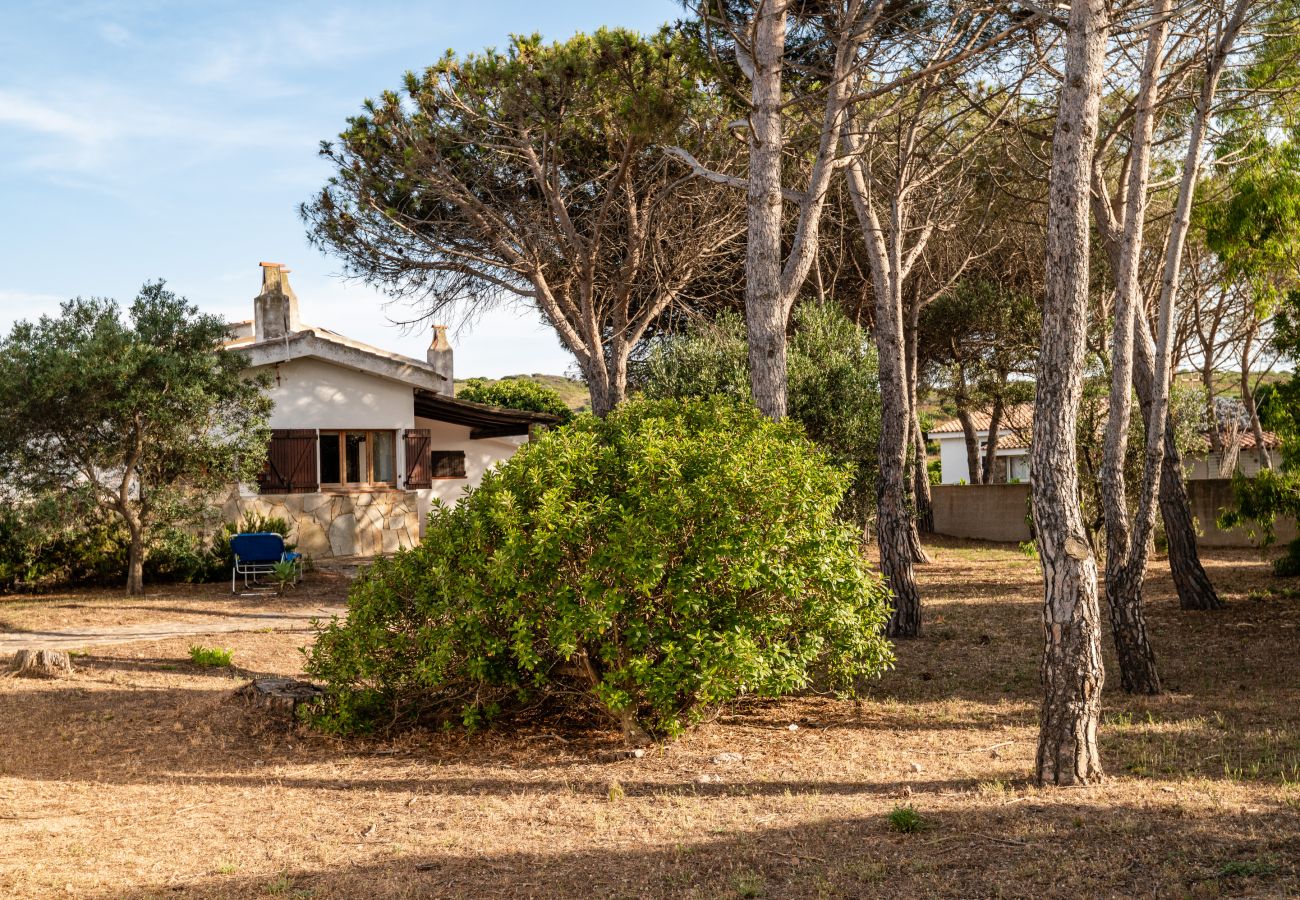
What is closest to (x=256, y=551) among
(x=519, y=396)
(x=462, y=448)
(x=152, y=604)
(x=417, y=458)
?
(x=152, y=604)

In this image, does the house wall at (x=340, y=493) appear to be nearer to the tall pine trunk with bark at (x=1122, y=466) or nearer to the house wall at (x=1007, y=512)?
the tall pine trunk with bark at (x=1122, y=466)

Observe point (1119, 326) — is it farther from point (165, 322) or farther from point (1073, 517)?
point (165, 322)

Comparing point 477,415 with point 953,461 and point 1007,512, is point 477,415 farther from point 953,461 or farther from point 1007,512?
point 953,461

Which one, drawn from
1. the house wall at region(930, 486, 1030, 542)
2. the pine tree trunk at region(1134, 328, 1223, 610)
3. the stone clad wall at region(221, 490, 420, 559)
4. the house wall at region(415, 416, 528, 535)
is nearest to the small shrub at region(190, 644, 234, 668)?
the stone clad wall at region(221, 490, 420, 559)

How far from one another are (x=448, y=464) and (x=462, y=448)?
1.72 feet

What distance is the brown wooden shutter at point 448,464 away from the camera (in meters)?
24.5

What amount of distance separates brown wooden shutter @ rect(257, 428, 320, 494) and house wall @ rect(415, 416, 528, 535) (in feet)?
13.8

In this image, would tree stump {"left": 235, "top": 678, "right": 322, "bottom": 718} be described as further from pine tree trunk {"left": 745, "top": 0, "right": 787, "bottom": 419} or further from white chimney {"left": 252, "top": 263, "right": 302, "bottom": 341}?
white chimney {"left": 252, "top": 263, "right": 302, "bottom": 341}

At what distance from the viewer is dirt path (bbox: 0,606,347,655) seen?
442 inches

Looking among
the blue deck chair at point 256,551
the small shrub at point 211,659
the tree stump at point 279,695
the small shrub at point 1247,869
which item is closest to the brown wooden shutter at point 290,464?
the blue deck chair at point 256,551

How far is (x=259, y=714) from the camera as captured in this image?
7.74m

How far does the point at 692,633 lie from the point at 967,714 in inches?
103

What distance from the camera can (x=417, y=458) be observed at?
68.3 feet

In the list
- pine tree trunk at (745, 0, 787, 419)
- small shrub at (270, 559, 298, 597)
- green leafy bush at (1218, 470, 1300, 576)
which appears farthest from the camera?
small shrub at (270, 559, 298, 597)
